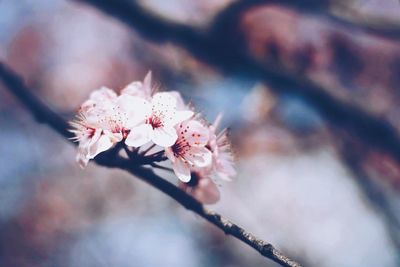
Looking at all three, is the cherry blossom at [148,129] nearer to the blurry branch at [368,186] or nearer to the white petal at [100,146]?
the white petal at [100,146]

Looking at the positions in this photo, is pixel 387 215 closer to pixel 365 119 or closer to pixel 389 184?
pixel 389 184

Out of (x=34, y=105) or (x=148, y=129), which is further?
(x=34, y=105)

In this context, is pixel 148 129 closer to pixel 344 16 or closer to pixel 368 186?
pixel 344 16

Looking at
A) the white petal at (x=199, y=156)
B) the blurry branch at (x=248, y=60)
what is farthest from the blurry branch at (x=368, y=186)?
the white petal at (x=199, y=156)

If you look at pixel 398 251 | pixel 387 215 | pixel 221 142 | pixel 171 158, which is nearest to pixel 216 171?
pixel 221 142

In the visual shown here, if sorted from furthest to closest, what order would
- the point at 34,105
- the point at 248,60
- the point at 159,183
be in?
1. the point at 248,60
2. the point at 34,105
3. the point at 159,183

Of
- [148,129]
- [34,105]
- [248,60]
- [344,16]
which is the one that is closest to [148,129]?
[148,129]

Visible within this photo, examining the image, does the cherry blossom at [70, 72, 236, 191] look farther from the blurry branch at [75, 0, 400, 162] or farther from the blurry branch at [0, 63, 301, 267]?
the blurry branch at [75, 0, 400, 162]
